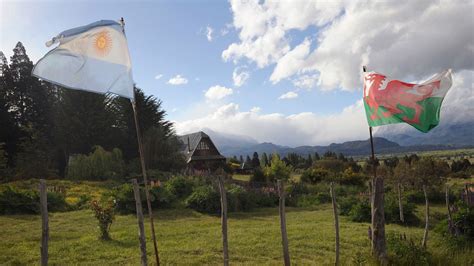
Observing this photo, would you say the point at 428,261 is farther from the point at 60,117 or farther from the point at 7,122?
the point at 7,122

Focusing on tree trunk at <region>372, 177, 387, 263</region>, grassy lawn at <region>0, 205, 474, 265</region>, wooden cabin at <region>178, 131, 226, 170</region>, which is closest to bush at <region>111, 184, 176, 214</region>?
grassy lawn at <region>0, 205, 474, 265</region>

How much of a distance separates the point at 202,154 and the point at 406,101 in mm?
42785

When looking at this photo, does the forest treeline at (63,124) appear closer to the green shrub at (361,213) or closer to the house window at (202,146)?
the house window at (202,146)

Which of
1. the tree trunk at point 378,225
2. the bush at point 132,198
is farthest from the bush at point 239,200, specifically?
the tree trunk at point 378,225

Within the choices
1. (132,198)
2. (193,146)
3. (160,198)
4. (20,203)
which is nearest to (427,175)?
(160,198)

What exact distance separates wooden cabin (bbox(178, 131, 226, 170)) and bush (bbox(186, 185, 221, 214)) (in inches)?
1128

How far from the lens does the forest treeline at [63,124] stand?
36062 mm

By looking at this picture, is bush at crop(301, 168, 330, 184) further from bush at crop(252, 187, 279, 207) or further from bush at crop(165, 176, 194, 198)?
bush at crop(165, 176, 194, 198)

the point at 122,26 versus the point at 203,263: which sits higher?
the point at 122,26

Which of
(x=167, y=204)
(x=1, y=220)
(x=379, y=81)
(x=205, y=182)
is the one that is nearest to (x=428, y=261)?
(x=379, y=81)

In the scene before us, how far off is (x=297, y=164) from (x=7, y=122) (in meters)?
42.4

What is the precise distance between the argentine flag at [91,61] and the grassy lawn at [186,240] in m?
4.47

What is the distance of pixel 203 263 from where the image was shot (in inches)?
340

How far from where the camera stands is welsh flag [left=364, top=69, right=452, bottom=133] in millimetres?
7676
